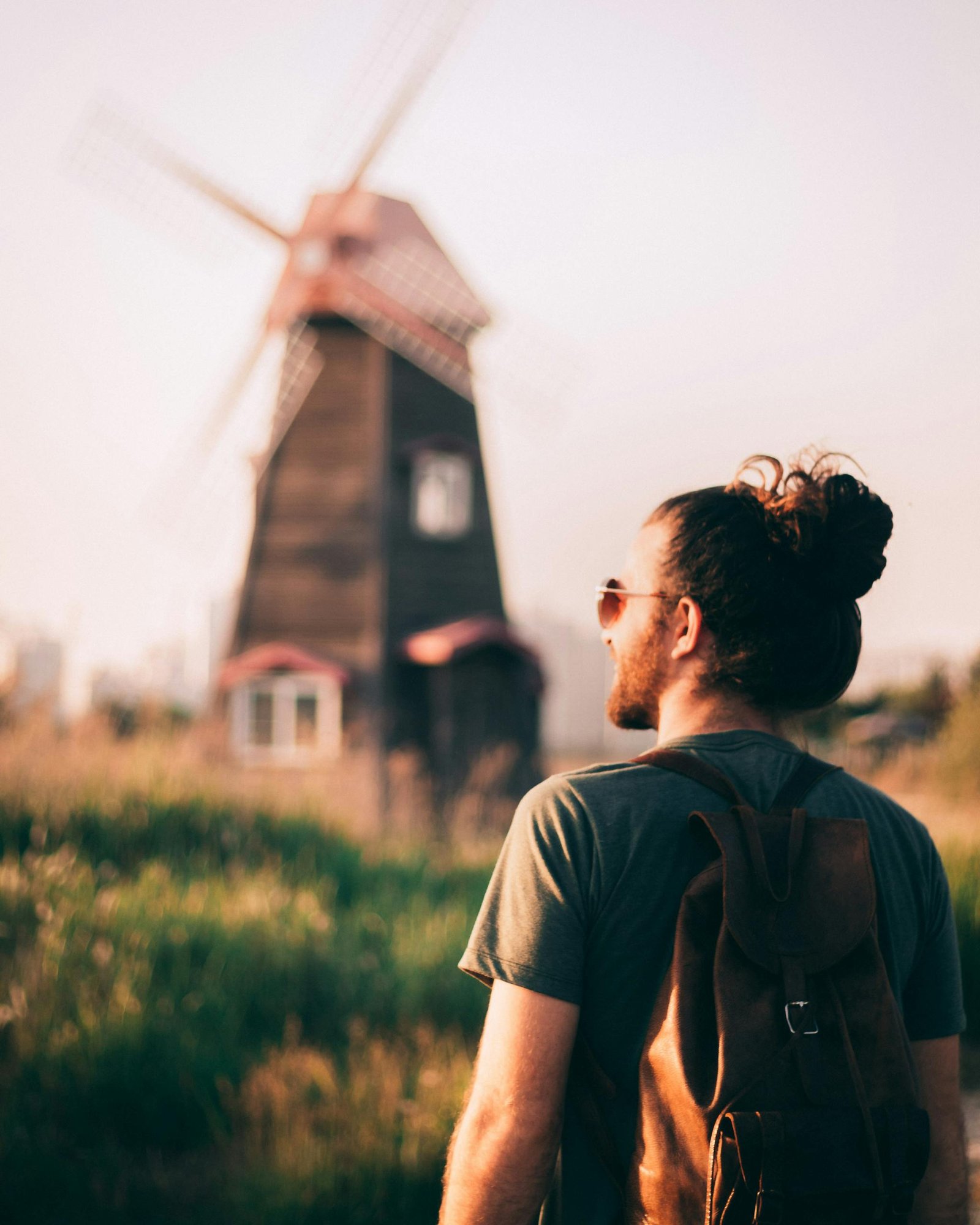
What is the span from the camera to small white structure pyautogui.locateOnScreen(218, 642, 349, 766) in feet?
41.5

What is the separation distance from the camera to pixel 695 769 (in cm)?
148

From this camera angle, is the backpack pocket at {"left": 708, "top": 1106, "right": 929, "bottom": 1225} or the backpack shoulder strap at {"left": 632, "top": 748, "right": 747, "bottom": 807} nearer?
the backpack pocket at {"left": 708, "top": 1106, "right": 929, "bottom": 1225}

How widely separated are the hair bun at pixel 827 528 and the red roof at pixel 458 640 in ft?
35.5

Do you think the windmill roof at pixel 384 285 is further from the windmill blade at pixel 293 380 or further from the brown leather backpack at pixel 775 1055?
the brown leather backpack at pixel 775 1055

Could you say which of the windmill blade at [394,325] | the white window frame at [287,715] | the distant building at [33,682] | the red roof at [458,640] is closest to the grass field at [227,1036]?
the distant building at [33,682]

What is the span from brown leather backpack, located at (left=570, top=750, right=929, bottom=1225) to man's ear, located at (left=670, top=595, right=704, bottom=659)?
0.26 meters

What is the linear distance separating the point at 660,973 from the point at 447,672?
11.3m

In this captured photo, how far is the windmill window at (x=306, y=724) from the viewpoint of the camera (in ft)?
42.0

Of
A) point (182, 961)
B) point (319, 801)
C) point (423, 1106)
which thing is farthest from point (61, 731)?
point (423, 1106)

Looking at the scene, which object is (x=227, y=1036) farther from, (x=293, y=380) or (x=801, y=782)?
(x=293, y=380)

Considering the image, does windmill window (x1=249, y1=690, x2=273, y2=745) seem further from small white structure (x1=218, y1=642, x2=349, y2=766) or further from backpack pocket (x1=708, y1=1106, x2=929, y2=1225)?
backpack pocket (x1=708, y1=1106, x2=929, y2=1225)

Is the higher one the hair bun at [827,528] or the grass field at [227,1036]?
the hair bun at [827,528]

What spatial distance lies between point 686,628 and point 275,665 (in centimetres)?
1135

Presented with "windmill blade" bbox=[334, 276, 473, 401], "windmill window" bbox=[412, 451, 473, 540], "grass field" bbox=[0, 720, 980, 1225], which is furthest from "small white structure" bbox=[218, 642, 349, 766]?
"grass field" bbox=[0, 720, 980, 1225]
